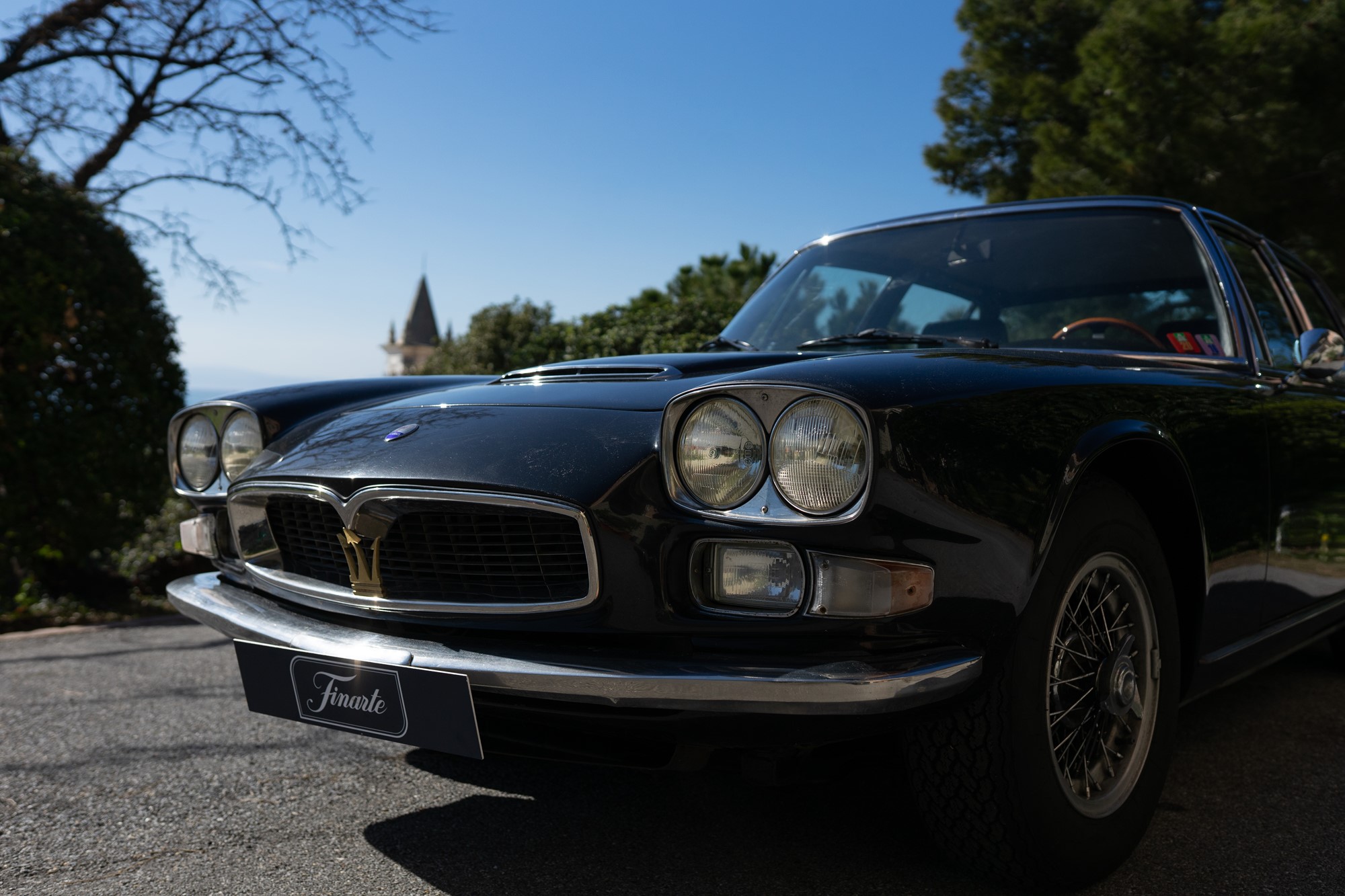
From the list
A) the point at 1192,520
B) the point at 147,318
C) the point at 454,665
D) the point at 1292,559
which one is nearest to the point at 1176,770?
the point at 1292,559

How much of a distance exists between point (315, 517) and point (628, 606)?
0.82m

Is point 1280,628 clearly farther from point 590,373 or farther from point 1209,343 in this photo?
point 590,373

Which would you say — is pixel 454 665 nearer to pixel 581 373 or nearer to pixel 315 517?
pixel 315 517

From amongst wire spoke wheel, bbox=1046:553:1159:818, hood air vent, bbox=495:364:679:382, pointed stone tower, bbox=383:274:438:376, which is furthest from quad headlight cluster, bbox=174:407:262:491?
pointed stone tower, bbox=383:274:438:376

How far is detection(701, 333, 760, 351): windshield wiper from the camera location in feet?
10.1

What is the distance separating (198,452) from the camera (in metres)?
2.69

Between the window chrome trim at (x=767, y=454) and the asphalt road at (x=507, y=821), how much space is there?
28.3 inches

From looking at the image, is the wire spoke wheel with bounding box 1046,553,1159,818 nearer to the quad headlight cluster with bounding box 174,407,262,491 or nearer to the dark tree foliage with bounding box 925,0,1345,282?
the quad headlight cluster with bounding box 174,407,262,491

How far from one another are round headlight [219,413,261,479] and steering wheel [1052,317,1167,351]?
2078 millimetres

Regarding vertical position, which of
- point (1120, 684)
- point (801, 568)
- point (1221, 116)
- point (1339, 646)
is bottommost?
point (1339, 646)

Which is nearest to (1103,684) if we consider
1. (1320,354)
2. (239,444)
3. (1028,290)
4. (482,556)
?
(482,556)

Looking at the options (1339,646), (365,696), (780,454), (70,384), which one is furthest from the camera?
(70,384)

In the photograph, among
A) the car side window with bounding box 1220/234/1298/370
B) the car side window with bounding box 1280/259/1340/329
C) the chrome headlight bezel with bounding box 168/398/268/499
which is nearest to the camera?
the chrome headlight bezel with bounding box 168/398/268/499

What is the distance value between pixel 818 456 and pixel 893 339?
1135 mm
